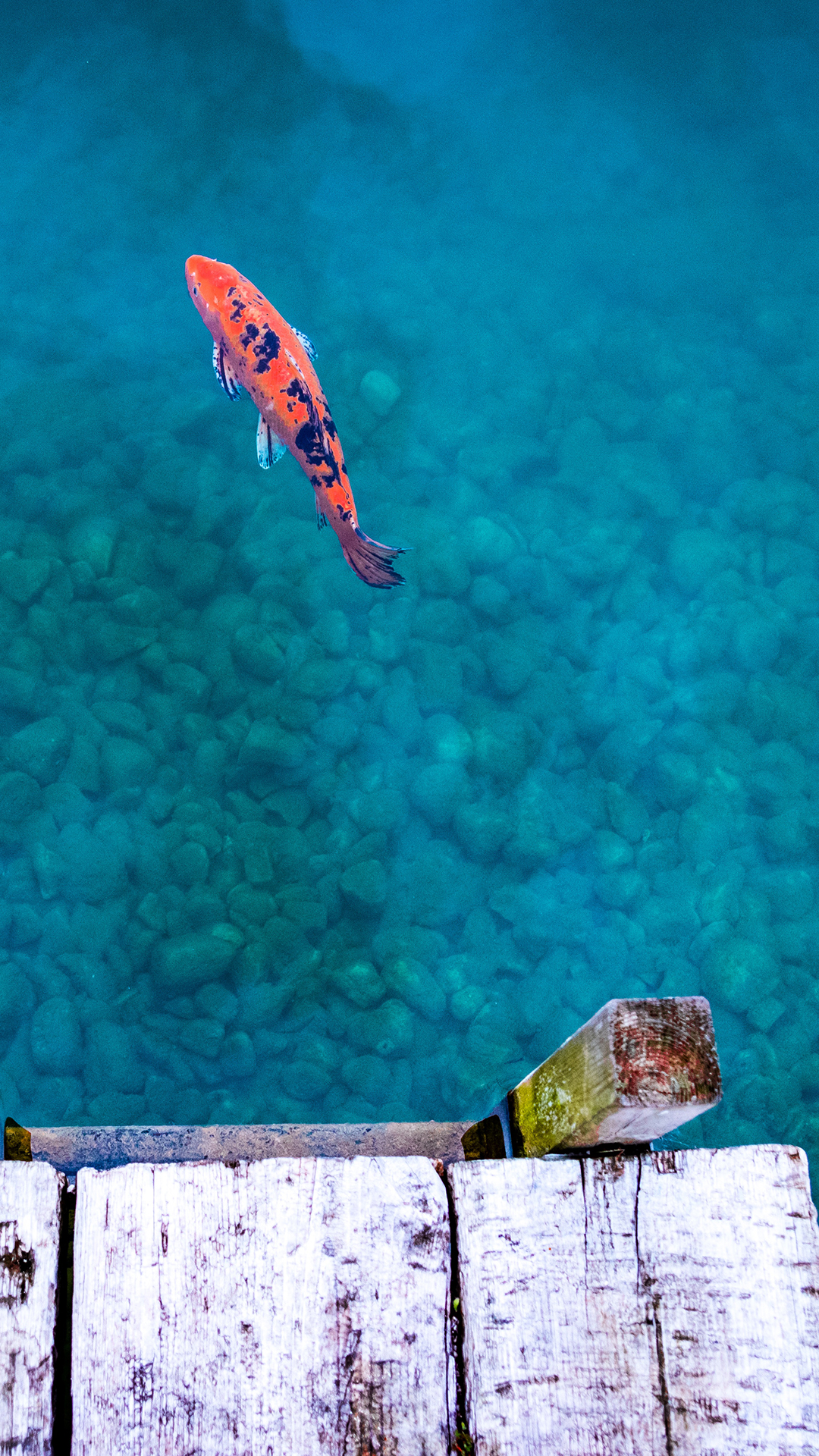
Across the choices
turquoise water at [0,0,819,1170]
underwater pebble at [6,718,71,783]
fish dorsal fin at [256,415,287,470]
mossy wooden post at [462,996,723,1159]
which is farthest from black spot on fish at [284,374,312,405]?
mossy wooden post at [462,996,723,1159]

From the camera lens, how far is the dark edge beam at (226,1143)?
2.30m

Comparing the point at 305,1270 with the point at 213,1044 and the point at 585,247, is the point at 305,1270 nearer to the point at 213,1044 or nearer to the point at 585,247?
the point at 213,1044

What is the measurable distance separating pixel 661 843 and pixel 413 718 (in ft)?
3.80

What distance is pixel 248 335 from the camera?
3.90 m

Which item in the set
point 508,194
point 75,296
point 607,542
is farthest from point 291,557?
point 508,194

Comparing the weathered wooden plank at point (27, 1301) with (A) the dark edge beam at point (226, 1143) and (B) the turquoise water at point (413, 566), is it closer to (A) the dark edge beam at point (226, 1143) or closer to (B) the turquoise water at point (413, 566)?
(A) the dark edge beam at point (226, 1143)

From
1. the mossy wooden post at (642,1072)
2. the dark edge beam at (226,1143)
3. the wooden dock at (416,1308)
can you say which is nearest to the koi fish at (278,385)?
the dark edge beam at (226,1143)

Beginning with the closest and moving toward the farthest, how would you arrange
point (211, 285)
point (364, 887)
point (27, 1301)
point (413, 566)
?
point (27, 1301) → point (364, 887) → point (211, 285) → point (413, 566)

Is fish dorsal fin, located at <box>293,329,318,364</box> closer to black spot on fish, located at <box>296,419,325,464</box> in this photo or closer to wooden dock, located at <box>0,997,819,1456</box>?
black spot on fish, located at <box>296,419,325,464</box>

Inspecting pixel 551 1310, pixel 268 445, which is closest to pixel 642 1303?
pixel 551 1310

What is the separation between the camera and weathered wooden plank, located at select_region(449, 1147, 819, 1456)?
4.89ft

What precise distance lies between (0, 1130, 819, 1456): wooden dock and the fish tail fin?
2.87 meters

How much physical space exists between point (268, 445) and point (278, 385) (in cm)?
28

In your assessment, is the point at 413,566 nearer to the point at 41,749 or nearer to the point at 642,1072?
the point at 41,749
